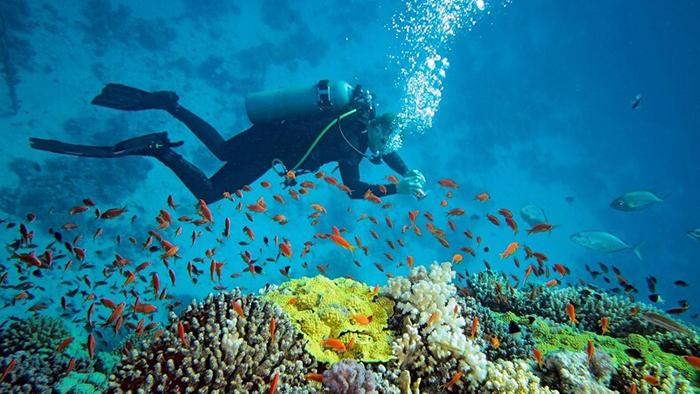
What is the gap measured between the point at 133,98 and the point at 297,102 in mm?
5465

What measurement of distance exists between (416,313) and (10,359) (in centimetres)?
588

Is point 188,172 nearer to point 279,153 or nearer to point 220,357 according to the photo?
point 279,153

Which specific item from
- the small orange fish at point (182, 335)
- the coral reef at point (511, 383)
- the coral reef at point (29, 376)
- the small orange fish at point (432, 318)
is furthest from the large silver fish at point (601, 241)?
the coral reef at point (29, 376)

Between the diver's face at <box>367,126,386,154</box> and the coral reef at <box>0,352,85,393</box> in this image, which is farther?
the diver's face at <box>367,126,386,154</box>

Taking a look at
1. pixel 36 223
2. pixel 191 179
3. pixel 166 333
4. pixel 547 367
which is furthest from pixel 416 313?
pixel 36 223

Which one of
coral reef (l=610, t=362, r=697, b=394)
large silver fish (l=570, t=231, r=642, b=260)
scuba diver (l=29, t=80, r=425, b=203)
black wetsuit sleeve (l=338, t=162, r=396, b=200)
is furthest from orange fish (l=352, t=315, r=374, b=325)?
large silver fish (l=570, t=231, r=642, b=260)

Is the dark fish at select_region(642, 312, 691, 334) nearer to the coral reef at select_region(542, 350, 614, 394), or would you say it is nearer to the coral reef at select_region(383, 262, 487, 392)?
the coral reef at select_region(542, 350, 614, 394)

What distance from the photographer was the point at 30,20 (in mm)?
28719

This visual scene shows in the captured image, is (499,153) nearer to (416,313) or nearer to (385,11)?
(385,11)

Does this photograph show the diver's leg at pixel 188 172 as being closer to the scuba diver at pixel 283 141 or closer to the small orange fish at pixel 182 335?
the scuba diver at pixel 283 141

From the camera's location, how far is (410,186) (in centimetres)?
684

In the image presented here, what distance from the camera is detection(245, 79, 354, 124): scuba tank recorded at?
9.35 metres

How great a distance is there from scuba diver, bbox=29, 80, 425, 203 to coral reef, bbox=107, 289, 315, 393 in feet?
16.1

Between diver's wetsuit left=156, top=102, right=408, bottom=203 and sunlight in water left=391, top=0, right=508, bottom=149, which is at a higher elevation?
sunlight in water left=391, top=0, right=508, bottom=149
